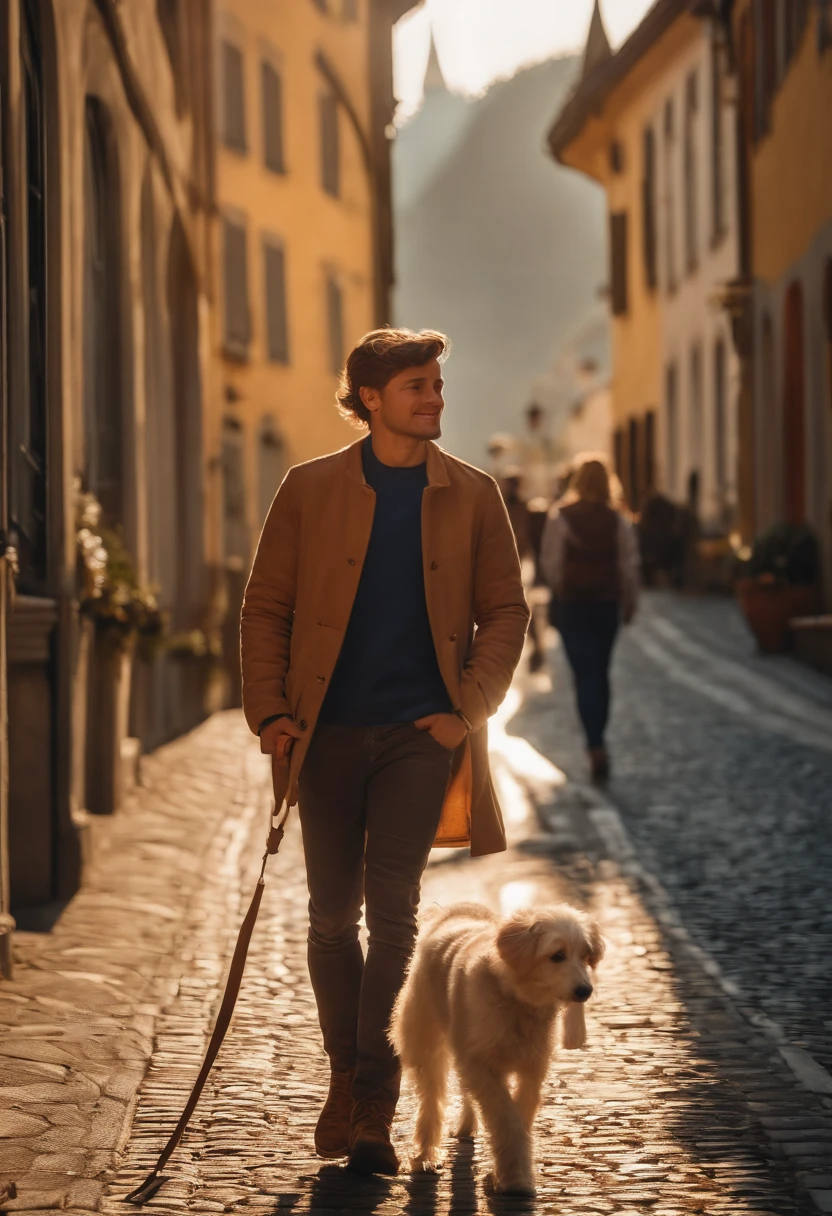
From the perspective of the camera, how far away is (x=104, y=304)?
13477mm

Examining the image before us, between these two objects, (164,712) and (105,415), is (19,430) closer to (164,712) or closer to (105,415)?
(105,415)

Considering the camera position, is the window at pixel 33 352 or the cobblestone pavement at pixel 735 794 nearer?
the cobblestone pavement at pixel 735 794

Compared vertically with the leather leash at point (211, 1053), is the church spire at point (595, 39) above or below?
above

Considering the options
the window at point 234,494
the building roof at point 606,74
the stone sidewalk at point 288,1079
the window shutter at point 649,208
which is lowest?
the stone sidewalk at point 288,1079

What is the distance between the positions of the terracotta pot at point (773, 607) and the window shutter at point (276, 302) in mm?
11203

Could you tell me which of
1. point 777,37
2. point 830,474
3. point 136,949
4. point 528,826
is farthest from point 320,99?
point 136,949

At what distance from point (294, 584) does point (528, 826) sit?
5839mm

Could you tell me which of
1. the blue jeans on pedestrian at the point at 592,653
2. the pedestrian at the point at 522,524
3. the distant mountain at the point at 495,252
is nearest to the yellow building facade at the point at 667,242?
the pedestrian at the point at 522,524

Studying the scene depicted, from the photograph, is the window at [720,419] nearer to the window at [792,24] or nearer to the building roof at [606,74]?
the building roof at [606,74]

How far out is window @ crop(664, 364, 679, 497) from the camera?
35.8 m

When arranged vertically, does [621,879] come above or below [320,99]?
below

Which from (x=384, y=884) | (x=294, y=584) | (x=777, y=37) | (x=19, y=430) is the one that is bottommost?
(x=384, y=884)

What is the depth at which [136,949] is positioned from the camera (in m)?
8.16

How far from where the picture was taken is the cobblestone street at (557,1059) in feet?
A: 16.9
